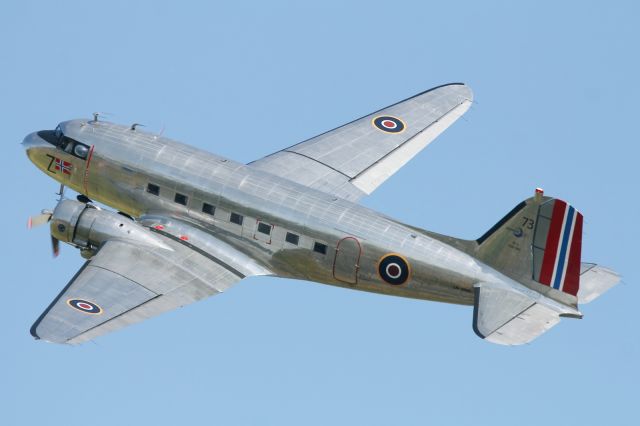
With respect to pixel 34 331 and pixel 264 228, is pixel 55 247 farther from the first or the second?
pixel 264 228

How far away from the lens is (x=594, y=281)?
1908 inches

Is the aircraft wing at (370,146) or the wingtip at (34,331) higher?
the aircraft wing at (370,146)

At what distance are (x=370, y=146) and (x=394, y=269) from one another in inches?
342

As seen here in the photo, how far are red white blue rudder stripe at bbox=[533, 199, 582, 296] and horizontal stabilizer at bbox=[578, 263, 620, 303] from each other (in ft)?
2.35

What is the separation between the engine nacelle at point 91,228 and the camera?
5147 centimetres

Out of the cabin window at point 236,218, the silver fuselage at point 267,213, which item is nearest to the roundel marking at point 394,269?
the silver fuselage at point 267,213

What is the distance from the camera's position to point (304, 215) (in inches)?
2014

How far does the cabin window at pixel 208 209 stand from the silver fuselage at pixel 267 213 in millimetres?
102

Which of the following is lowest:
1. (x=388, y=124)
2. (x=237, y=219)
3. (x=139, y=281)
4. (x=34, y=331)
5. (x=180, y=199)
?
(x=34, y=331)

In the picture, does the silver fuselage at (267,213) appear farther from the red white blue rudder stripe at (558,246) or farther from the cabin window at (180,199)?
the red white blue rudder stripe at (558,246)

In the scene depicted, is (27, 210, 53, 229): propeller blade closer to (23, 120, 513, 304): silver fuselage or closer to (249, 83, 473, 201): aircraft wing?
(23, 120, 513, 304): silver fuselage

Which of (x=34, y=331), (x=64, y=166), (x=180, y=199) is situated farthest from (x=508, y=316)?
(x=64, y=166)

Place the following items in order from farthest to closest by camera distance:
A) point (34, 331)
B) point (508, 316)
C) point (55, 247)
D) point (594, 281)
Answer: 1. point (55, 247)
2. point (594, 281)
3. point (34, 331)
4. point (508, 316)

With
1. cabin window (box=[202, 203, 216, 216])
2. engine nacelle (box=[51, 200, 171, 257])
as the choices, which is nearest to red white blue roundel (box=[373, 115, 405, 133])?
cabin window (box=[202, 203, 216, 216])
